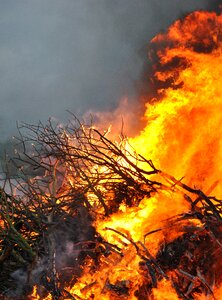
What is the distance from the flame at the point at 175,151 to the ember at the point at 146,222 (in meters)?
0.02

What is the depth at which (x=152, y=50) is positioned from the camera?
18.0 m

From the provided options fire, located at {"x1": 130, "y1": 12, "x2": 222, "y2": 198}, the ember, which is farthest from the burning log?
fire, located at {"x1": 130, "y1": 12, "x2": 222, "y2": 198}

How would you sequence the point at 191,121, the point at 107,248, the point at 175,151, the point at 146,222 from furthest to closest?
the point at 191,121
the point at 175,151
the point at 146,222
the point at 107,248

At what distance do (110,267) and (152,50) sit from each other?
599 inches

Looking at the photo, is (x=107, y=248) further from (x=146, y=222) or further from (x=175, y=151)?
(x=175, y=151)

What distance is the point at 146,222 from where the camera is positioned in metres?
5.56

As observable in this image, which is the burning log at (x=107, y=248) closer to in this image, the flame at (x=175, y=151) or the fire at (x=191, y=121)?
the flame at (x=175, y=151)

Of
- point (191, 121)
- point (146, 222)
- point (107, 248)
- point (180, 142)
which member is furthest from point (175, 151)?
point (107, 248)

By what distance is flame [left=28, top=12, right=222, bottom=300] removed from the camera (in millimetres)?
4852

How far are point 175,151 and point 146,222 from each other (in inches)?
90.9

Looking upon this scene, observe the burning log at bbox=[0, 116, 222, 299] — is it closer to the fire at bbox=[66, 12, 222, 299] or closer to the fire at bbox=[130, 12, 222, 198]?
the fire at bbox=[66, 12, 222, 299]

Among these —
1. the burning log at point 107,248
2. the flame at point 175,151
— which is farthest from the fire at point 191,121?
the burning log at point 107,248

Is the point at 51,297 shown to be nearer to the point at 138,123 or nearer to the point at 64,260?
the point at 64,260

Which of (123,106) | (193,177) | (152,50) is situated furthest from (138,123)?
(193,177)
